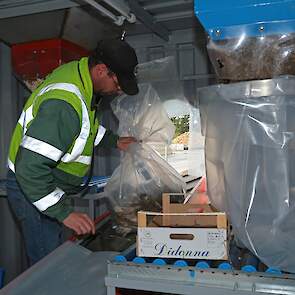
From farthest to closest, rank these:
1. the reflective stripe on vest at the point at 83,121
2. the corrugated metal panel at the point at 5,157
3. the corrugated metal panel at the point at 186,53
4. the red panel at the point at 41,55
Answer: the corrugated metal panel at the point at 5,157, the corrugated metal panel at the point at 186,53, the red panel at the point at 41,55, the reflective stripe on vest at the point at 83,121

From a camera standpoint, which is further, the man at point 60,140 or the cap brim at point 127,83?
the cap brim at point 127,83

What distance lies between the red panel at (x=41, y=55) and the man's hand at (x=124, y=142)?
749 mm

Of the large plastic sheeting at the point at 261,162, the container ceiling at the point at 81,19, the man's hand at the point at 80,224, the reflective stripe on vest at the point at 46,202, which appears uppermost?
the container ceiling at the point at 81,19

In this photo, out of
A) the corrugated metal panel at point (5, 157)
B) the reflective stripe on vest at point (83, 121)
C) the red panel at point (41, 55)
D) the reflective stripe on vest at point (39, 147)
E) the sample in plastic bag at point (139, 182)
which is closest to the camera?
the reflective stripe on vest at point (39, 147)

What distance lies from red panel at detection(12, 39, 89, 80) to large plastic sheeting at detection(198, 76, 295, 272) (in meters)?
1.64

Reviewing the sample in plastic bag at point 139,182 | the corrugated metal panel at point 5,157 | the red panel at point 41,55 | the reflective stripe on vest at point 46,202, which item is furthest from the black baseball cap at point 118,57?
the corrugated metal panel at point 5,157

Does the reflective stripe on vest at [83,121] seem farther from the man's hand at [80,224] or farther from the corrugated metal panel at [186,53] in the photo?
the corrugated metal panel at [186,53]

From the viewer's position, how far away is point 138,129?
2158 millimetres

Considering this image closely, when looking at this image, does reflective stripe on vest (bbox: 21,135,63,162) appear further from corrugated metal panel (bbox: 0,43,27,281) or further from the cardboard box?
corrugated metal panel (bbox: 0,43,27,281)

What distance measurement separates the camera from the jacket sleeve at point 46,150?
1.54 m

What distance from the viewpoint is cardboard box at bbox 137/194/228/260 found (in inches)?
42.8

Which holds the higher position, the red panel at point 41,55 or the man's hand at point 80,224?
the red panel at point 41,55

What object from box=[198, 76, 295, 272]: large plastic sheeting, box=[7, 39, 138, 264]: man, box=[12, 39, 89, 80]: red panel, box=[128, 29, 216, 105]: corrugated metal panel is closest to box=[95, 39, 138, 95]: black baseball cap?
box=[7, 39, 138, 264]: man

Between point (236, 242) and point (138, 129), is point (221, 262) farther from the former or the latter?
point (138, 129)
